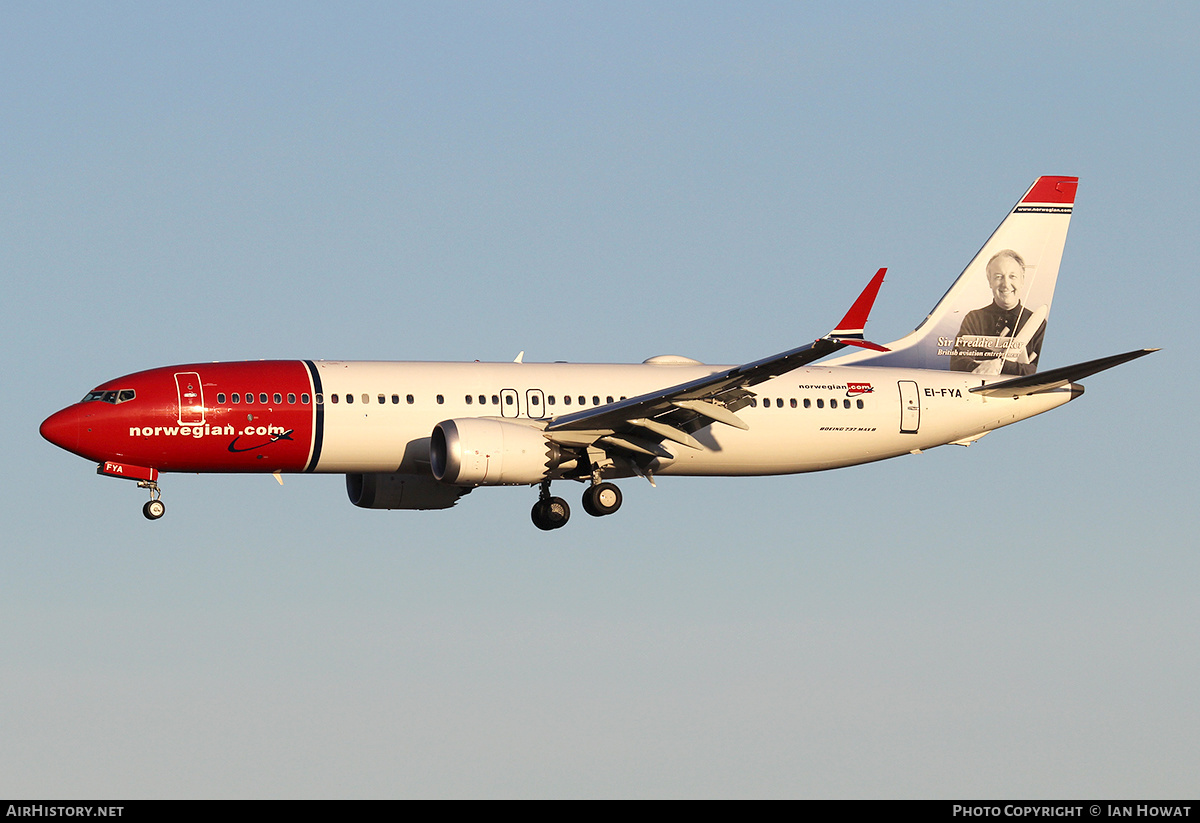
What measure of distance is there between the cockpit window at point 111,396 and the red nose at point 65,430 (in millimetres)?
634

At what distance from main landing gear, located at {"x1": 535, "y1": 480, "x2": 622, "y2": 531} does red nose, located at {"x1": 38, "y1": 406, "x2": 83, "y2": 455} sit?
13241 millimetres

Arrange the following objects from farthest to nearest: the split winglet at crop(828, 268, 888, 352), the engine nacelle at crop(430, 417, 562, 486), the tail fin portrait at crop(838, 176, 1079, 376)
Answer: the tail fin portrait at crop(838, 176, 1079, 376)
the engine nacelle at crop(430, 417, 562, 486)
the split winglet at crop(828, 268, 888, 352)

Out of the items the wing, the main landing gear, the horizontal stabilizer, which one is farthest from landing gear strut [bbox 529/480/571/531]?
the horizontal stabilizer

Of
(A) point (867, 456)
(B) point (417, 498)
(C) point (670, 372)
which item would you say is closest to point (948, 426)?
(A) point (867, 456)

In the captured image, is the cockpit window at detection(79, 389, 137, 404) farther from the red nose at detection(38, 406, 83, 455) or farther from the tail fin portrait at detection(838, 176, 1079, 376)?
the tail fin portrait at detection(838, 176, 1079, 376)

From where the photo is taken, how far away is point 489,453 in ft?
154

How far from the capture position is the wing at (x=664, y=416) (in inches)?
1800

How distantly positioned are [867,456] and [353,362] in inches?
639

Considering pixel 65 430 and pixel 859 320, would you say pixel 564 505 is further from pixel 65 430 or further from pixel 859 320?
pixel 65 430

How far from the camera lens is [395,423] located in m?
48.9

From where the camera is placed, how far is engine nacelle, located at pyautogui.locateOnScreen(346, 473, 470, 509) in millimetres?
53188

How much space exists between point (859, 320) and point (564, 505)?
1276 cm

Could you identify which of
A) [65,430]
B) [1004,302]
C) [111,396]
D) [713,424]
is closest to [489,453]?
[713,424]

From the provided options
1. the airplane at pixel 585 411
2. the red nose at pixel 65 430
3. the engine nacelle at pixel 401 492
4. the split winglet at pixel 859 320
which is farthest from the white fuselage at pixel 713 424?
the split winglet at pixel 859 320
